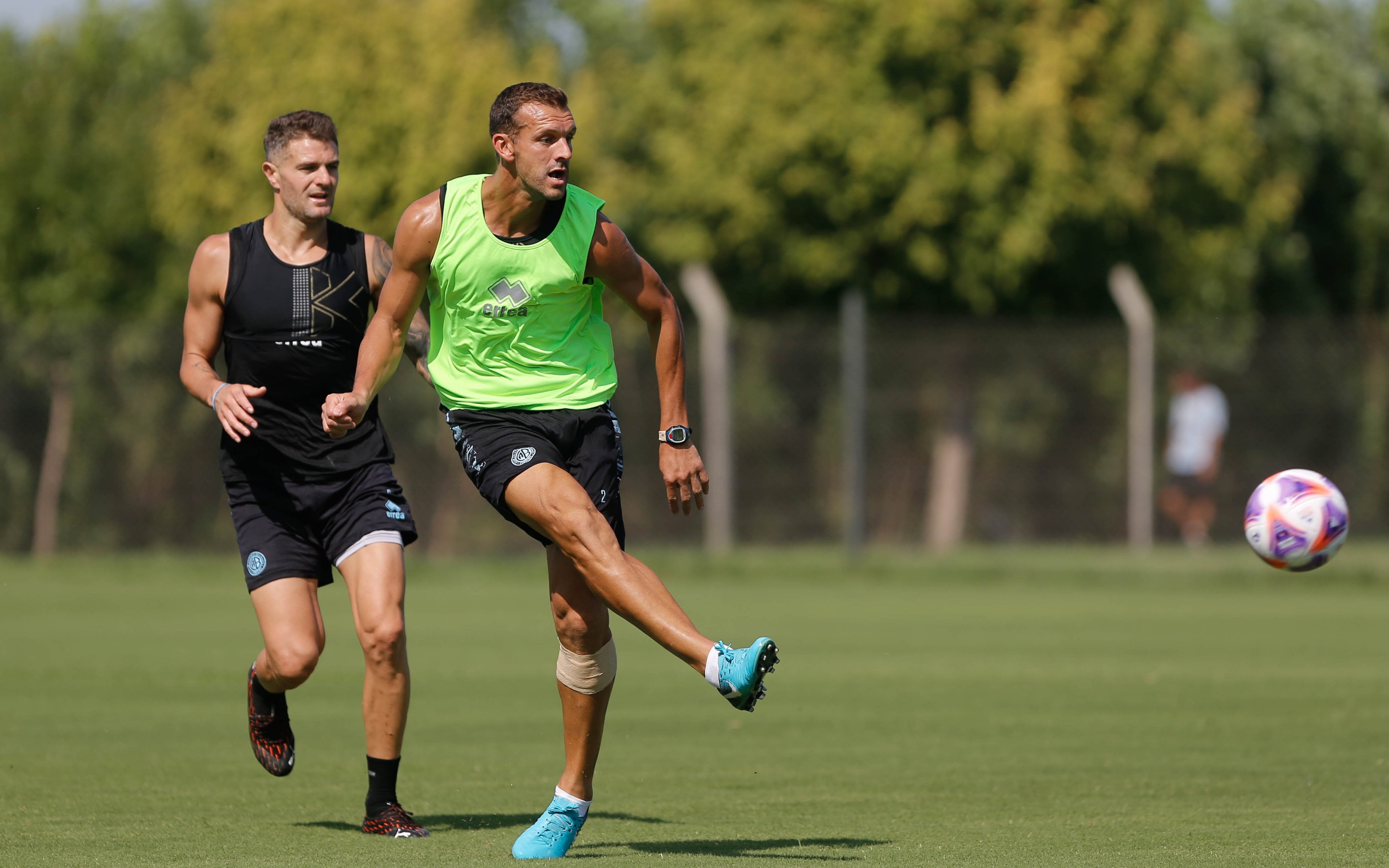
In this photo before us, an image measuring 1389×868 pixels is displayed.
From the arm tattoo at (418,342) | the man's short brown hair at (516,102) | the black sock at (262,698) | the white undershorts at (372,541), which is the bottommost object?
the black sock at (262,698)

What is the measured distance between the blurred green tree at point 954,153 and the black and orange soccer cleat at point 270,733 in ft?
57.0

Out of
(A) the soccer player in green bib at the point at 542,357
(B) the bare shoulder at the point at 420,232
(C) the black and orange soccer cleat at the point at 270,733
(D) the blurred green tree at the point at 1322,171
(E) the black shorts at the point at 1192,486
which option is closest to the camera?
(A) the soccer player in green bib at the point at 542,357

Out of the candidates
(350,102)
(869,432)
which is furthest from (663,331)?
(350,102)

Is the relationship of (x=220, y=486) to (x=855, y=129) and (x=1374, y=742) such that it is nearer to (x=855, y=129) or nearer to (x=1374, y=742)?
(x=855, y=129)

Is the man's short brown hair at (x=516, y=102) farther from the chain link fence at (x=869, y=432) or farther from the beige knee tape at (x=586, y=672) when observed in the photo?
the chain link fence at (x=869, y=432)

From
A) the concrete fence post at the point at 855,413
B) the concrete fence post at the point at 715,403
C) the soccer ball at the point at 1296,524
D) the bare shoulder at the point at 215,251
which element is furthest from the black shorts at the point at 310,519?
the concrete fence post at the point at 855,413

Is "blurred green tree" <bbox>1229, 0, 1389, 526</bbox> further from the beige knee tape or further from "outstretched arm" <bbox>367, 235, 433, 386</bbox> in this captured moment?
the beige knee tape

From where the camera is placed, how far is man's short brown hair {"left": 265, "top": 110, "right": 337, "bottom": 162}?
679 cm

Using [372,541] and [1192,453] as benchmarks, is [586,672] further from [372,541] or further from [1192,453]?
[1192,453]

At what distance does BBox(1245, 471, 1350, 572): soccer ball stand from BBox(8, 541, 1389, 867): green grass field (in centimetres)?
82

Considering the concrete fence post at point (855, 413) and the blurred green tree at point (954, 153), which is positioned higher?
the blurred green tree at point (954, 153)

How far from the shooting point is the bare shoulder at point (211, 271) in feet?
22.5

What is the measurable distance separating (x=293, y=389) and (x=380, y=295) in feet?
1.83

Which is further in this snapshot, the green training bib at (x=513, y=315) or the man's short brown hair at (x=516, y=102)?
the green training bib at (x=513, y=315)
